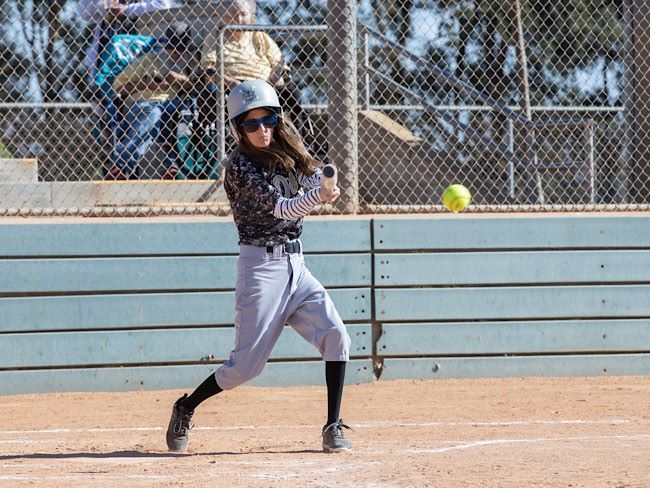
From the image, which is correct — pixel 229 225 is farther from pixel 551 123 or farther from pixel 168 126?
pixel 551 123

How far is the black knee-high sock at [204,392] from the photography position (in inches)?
244

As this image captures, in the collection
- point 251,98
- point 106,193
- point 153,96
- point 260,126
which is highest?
point 153,96

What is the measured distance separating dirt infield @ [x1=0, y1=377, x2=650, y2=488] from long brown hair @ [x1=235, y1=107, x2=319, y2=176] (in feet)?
4.64

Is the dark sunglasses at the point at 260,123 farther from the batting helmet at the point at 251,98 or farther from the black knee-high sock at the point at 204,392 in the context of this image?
the black knee-high sock at the point at 204,392

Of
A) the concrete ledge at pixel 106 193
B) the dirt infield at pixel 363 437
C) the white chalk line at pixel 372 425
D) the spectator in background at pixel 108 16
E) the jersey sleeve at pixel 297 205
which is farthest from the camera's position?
the spectator in background at pixel 108 16

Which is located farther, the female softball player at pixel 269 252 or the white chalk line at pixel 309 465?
the female softball player at pixel 269 252

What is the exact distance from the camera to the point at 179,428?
6.26 metres

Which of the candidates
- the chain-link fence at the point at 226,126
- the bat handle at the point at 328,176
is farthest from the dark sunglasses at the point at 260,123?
the chain-link fence at the point at 226,126

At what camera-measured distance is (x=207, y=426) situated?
24.6ft

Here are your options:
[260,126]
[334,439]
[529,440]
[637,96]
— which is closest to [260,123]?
[260,126]

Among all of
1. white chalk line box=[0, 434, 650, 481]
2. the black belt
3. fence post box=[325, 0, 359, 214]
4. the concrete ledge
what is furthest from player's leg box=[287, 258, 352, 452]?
the concrete ledge

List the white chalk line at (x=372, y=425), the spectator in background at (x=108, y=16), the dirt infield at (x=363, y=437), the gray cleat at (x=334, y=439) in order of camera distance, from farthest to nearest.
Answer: the spectator in background at (x=108, y=16), the white chalk line at (x=372, y=425), the gray cleat at (x=334, y=439), the dirt infield at (x=363, y=437)

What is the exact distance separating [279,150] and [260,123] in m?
0.17

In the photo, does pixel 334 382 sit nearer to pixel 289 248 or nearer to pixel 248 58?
pixel 289 248
